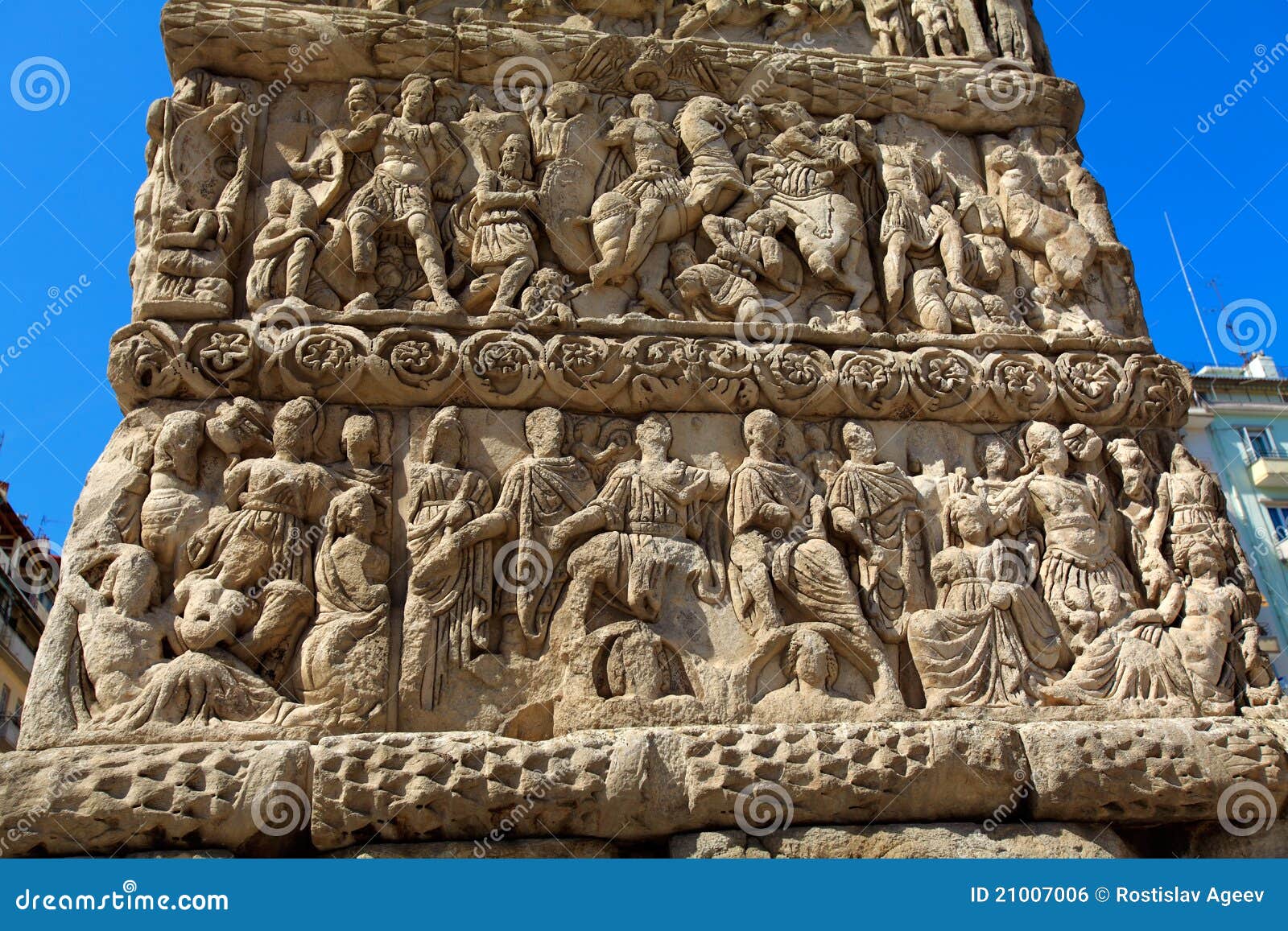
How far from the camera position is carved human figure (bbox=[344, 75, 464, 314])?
228 inches

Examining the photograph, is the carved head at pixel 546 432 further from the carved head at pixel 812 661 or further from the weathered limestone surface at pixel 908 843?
the weathered limestone surface at pixel 908 843

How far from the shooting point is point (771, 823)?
14.7 feet

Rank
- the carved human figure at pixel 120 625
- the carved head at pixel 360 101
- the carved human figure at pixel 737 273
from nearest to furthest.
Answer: the carved human figure at pixel 120 625
the carved human figure at pixel 737 273
the carved head at pixel 360 101

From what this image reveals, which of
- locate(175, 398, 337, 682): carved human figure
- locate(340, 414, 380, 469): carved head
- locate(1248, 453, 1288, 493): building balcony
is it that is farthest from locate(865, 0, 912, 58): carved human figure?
locate(1248, 453, 1288, 493): building balcony

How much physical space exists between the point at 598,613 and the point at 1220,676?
9.79ft

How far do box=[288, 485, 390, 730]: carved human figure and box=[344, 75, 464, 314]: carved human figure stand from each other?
129 centimetres

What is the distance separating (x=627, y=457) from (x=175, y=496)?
7.13ft

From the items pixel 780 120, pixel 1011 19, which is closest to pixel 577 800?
pixel 780 120

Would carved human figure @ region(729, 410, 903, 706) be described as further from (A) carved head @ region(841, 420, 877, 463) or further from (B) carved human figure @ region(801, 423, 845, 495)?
(A) carved head @ region(841, 420, 877, 463)

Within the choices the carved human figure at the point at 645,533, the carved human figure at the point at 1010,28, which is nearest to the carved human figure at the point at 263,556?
the carved human figure at the point at 645,533

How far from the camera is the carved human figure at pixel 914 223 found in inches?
244

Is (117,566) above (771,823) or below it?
Result: above

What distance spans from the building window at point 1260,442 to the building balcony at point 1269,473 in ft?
0.81

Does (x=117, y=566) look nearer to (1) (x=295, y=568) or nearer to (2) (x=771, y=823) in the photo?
(1) (x=295, y=568)
